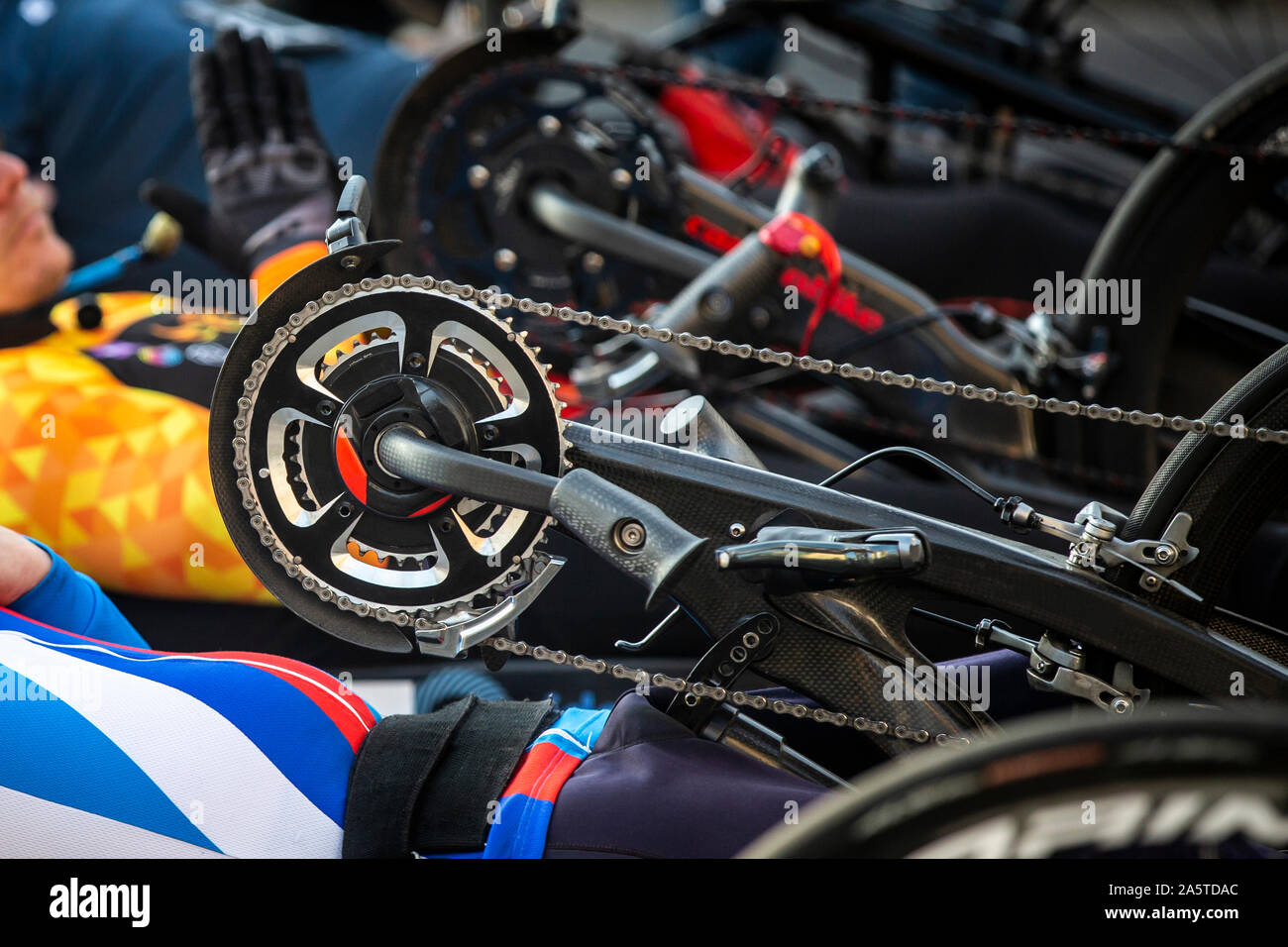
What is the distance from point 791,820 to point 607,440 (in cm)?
28

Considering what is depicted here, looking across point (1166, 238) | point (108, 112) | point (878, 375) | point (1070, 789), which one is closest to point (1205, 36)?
point (1166, 238)

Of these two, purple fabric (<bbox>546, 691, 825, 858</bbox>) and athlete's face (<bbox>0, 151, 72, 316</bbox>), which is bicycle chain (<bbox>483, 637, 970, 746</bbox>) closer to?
purple fabric (<bbox>546, 691, 825, 858</bbox>)

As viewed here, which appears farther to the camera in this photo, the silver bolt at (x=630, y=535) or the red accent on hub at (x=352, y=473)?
the red accent on hub at (x=352, y=473)

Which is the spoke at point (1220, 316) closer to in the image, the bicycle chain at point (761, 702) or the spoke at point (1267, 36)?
the bicycle chain at point (761, 702)

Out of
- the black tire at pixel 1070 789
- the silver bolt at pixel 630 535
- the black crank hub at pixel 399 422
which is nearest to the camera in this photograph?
the black tire at pixel 1070 789

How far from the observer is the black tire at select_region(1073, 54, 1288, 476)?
131 cm

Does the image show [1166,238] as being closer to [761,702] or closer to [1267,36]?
[761,702]

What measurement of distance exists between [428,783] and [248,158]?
3.97 ft

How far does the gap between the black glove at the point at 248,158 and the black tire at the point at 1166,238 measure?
106 cm

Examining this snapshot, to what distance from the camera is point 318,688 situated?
0.84 meters

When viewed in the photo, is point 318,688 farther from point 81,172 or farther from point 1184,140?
point 81,172

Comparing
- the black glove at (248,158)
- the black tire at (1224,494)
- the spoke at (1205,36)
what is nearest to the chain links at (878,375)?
the black tire at (1224,494)

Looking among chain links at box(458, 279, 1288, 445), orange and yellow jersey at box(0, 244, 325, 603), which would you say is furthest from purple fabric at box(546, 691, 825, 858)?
orange and yellow jersey at box(0, 244, 325, 603)

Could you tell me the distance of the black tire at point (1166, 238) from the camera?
1.31 metres
